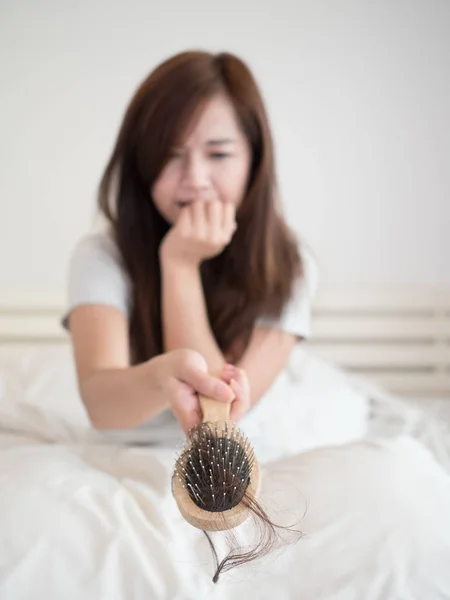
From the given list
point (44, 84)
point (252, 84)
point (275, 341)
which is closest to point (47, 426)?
point (275, 341)

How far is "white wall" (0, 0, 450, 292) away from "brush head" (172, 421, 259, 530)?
3.52ft

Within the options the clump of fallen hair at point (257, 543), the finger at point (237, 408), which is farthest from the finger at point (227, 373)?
the clump of fallen hair at point (257, 543)

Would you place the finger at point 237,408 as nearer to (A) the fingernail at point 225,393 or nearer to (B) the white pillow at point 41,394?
(A) the fingernail at point 225,393

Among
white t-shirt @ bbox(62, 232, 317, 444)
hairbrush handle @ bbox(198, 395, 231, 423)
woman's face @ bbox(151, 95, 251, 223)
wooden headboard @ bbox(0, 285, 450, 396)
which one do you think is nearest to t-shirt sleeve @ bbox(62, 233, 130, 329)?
white t-shirt @ bbox(62, 232, 317, 444)

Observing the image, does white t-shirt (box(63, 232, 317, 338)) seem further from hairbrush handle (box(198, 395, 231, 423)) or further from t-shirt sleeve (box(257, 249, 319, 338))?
hairbrush handle (box(198, 395, 231, 423))

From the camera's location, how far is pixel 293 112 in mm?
1445

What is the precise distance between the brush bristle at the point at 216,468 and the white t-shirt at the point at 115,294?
12.9 inches

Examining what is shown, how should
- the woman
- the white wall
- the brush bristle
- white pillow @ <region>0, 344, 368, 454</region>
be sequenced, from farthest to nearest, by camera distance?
the white wall
white pillow @ <region>0, 344, 368, 454</region>
the woman
the brush bristle

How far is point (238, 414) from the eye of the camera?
1.93 ft

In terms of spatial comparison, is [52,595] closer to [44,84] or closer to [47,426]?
[47,426]

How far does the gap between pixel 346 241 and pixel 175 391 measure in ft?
3.31

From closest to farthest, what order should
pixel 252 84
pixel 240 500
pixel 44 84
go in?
pixel 240 500 → pixel 252 84 → pixel 44 84

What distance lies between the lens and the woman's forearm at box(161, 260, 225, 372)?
2.68ft

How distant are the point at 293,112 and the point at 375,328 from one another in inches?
21.7
